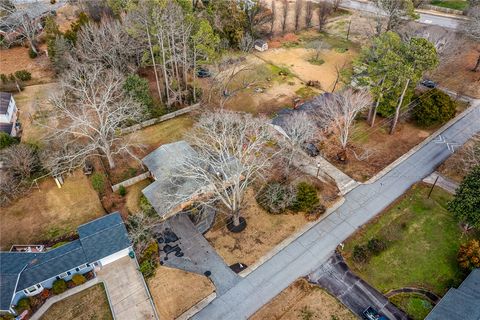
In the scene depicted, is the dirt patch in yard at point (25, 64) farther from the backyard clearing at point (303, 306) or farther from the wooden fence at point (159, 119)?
the backyard clearing at point (303, 306)

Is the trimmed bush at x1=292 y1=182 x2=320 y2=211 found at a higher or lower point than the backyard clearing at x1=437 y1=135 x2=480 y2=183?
higher

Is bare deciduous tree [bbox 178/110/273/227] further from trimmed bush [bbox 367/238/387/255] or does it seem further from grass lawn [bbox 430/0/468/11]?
grass lawn [bbox 430/0/468/11]

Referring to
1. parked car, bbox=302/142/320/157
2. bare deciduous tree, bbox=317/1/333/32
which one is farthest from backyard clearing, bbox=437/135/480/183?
bare deciduous tree, bbox=317/1/333/32

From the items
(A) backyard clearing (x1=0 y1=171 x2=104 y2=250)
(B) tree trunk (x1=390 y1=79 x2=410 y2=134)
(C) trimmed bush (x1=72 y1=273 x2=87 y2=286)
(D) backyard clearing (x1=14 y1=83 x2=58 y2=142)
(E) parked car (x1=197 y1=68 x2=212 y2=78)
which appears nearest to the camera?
(C) trimmed bush (x1=72 y1=273 x2=87 y2=286)

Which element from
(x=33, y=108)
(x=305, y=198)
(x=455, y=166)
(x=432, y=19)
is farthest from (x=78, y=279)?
(x=432, y=19)

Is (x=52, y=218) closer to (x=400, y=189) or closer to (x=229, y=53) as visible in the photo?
(x=400, y=189)

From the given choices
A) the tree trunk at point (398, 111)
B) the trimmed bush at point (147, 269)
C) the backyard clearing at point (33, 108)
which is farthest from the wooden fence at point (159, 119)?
the tree trunk at point (398, 111)
